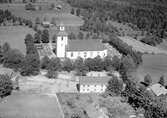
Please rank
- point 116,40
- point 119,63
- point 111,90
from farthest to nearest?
point 116,40, point 119,63, point 111,90

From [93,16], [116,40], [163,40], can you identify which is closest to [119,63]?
[116,40]

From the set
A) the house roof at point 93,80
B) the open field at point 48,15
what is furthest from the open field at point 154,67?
the open field at point 48,15

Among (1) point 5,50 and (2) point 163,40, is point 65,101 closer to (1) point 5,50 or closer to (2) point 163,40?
(1) point 5,50

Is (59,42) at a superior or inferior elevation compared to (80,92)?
superior

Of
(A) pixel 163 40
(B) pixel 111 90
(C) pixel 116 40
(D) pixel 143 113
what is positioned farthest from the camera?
(A) pixel 163 40

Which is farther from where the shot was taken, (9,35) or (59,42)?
(9,35)

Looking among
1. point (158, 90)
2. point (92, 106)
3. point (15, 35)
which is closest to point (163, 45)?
point (158, 90)

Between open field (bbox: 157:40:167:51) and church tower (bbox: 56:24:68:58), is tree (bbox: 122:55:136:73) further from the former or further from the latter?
open field (bbox: 157:40:167:51)

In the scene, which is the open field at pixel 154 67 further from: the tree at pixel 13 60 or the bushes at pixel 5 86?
the bushes at pixel 5 86
